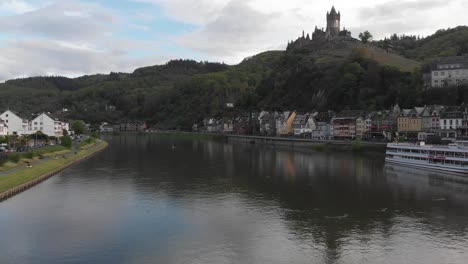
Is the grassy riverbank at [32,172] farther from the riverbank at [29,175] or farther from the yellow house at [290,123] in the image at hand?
the yellow house at [290,123]

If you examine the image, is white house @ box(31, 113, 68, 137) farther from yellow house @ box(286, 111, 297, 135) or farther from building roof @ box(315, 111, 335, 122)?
building roof @ box(315, 111, 335, 122)

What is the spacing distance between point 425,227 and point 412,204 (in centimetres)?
629

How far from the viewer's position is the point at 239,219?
26.3 metres

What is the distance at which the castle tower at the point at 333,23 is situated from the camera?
155000 mm

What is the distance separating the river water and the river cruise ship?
7.14 feet

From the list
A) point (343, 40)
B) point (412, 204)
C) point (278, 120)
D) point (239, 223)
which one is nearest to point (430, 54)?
point (343, 40)

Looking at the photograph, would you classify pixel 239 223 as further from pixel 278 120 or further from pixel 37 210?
pixel 278 120

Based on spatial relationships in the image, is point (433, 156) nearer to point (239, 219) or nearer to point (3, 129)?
point (239, 219)

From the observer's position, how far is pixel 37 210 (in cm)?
2838

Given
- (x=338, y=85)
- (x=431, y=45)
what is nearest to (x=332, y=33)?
(x=431, y=45)

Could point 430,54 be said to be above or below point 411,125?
above

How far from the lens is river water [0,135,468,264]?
66.1ft

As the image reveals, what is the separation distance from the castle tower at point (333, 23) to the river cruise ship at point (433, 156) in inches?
4220

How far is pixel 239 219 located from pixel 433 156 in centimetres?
2970
